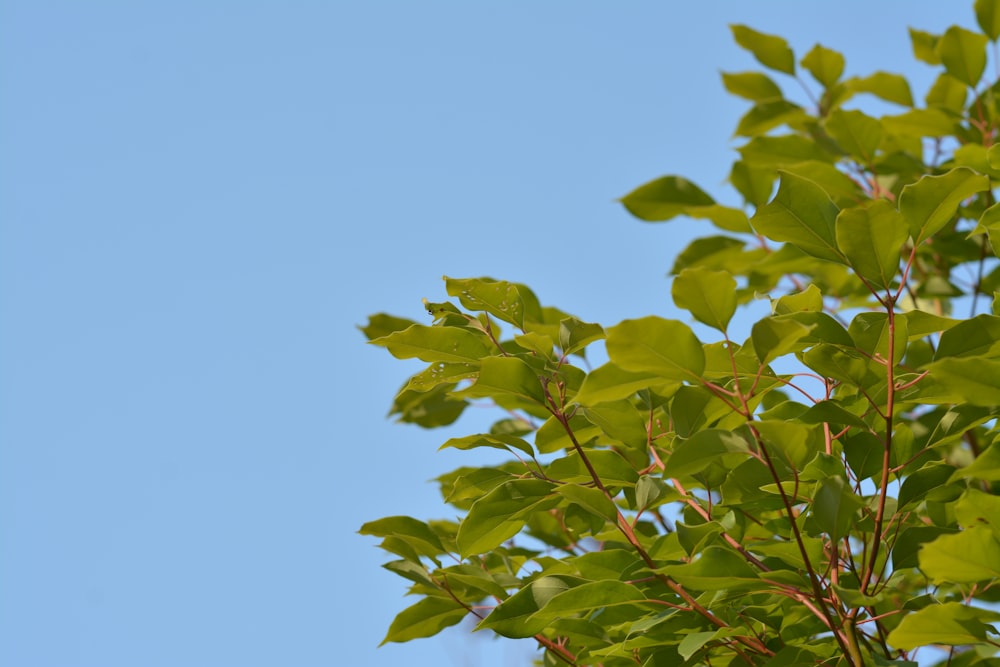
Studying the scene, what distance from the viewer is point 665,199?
214 centimetres

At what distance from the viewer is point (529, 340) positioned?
3.78 ft

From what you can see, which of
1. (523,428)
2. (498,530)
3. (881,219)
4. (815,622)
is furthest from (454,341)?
(523,428)

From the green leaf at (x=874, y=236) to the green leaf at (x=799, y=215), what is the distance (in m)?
0.03

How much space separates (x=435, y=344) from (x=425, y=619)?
493mm

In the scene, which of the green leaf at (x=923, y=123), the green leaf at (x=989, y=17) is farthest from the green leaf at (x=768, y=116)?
the green leaf at (x=989, y=17)

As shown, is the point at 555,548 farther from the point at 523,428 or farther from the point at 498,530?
the point at 498,530

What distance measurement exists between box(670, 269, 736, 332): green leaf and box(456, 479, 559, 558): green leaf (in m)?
0.28

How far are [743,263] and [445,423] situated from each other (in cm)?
80

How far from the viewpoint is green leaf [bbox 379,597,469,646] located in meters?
1.42

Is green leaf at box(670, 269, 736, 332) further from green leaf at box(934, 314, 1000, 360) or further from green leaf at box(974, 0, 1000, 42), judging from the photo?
green leaf at box(974, 0, 1000, 42)

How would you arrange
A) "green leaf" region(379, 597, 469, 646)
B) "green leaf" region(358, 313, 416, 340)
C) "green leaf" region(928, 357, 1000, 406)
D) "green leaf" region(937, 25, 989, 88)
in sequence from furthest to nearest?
1. "green leaf" region(937, 25, 989, 88)
2. "green leaf" region(358, 313, 416, 340)
3. "green leaf" region(379, 597, 469, 646)
4. "green leaf" region(928, 357, 1000, 406)

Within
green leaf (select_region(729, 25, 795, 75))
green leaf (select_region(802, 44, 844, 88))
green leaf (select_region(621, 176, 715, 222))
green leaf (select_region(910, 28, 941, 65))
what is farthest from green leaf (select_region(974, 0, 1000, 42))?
green leaf (select_region(621, 176, 715, 222))

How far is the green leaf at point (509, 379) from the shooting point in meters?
1.13

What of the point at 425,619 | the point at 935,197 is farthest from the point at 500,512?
the point at 935,197
